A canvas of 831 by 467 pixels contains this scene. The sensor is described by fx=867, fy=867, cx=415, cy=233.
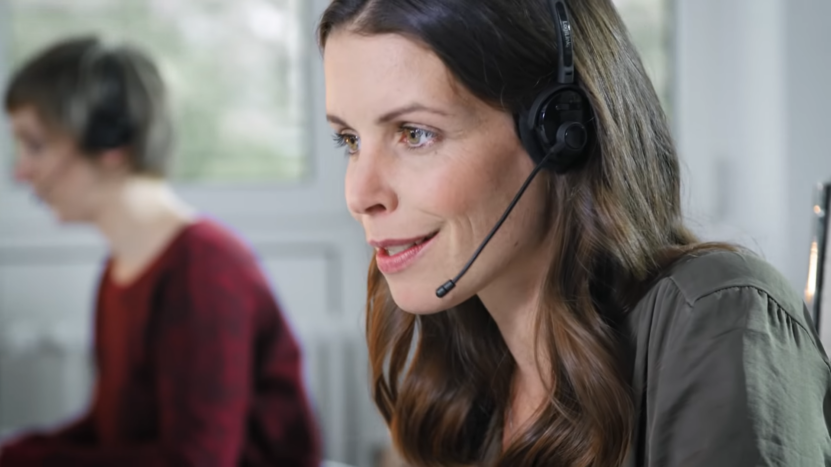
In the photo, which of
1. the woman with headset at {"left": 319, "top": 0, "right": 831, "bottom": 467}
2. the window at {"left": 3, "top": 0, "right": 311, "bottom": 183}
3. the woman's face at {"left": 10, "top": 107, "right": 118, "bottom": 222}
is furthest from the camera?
the window at {"left": 3, "top": 0, "right": 311, "bottom": 183}

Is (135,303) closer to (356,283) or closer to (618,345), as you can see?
(356,283)

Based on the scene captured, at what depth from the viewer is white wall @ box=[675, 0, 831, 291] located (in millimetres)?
1842

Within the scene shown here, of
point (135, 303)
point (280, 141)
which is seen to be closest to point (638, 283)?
point (135, 303)

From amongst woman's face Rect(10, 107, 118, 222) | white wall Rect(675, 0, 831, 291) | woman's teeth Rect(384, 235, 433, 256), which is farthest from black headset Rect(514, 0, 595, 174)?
woman's face Rect(10, 107, 118, 222)

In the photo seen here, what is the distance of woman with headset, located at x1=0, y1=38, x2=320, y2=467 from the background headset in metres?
0.87

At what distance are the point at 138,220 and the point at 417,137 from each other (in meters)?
1.10

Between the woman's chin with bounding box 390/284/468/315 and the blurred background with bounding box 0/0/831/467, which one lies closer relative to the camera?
the woman's chin with bounding box 390/284/468/315

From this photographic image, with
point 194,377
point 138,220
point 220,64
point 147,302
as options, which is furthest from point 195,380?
point 220,64

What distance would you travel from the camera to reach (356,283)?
247 cm

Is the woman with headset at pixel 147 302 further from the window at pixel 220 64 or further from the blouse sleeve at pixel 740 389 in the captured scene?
the blouse sleeve at pixel 740 389

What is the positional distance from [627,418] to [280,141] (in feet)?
6.53

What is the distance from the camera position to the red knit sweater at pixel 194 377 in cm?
150

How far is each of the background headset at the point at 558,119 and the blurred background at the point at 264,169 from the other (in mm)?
1511

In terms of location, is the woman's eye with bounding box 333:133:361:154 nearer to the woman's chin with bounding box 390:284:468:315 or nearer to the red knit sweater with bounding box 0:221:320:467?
the woman's chin with bounding box 390:284:468:315
